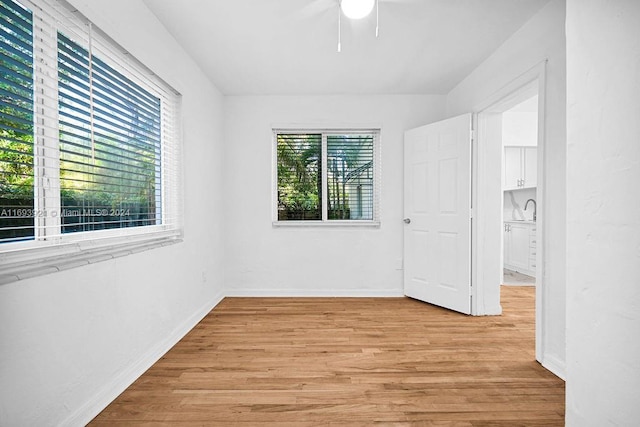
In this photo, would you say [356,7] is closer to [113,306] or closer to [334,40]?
[334,40]

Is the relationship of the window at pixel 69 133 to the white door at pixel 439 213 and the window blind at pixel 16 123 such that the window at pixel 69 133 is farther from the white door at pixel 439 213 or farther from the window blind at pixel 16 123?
the white door at pixel 439 213

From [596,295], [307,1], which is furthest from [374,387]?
[307,1]

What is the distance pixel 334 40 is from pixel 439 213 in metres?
2.05

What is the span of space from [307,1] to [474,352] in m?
2.79

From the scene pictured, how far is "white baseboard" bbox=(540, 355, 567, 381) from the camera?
2088mm

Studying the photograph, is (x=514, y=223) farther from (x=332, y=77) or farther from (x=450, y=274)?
(x=332, y=77)

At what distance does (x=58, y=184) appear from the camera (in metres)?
1.55

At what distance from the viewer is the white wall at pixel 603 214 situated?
91cm

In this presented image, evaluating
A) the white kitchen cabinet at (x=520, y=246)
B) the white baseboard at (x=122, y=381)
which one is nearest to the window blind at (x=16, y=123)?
the white baseboard at (x=122, y=381)

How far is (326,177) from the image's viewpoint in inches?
162

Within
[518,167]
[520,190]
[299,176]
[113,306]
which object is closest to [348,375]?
[113,306]

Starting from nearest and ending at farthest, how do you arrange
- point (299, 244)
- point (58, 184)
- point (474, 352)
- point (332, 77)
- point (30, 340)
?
point (30, 340), point (58, 184), point (474, 352), point (332, 77), point (299, 244)

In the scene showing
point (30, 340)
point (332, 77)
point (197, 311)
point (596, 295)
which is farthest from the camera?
point (332, 77)

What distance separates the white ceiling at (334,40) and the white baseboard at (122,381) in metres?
2.38
